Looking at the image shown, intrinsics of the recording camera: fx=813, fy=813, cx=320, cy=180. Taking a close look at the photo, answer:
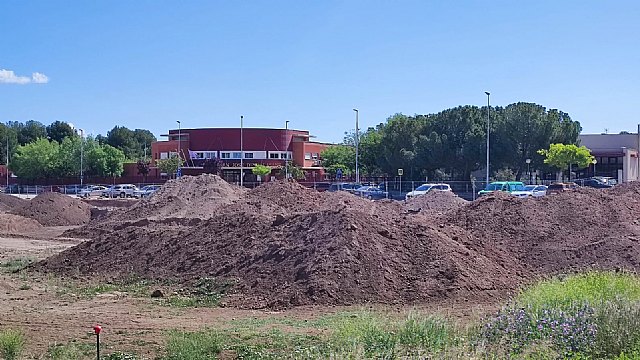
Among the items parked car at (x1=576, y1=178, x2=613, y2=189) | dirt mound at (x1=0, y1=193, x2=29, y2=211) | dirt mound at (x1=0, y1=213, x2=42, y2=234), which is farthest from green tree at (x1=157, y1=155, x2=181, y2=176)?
dirt mound at (x1=0, y1=213, x2=42, y2=234)

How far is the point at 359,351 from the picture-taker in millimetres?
9711

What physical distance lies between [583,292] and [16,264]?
749 inches

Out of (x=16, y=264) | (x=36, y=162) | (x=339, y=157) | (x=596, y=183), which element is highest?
(x=339, y=157)

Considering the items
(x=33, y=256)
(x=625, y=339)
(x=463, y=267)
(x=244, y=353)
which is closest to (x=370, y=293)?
(x=463, y=267)

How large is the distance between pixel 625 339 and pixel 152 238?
55.4 feet

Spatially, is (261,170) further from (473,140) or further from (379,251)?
(379,251)

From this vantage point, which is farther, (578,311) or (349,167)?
(349,167)

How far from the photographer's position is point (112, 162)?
3883 inches

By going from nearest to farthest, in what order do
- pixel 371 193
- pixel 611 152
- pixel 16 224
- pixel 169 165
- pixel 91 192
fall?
1. pixel 16 224
2. pixel 371 193
3. pixel 91 192
4. pixel 611 152
5. pixel 169 165

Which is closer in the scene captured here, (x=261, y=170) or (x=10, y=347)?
(x=10, y=347)

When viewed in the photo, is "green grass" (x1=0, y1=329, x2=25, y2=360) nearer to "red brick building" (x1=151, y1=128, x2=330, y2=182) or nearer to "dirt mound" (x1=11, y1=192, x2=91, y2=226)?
"dirt mound" (x1=11, y1=192, x2=91, y2=226)

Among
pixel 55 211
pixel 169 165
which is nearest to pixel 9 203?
pixel 55 211

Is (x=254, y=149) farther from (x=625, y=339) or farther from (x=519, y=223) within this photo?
(x=625, y=339)

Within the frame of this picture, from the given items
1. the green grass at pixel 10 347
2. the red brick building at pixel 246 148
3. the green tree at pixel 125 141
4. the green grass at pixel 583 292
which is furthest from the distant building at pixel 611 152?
the green tree at pixel 125 141
